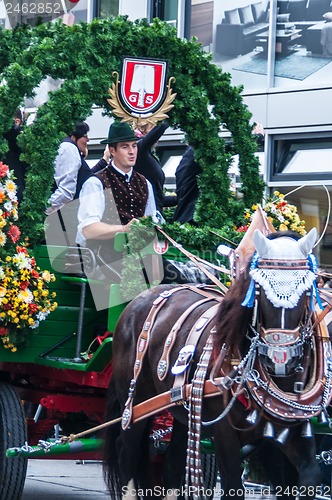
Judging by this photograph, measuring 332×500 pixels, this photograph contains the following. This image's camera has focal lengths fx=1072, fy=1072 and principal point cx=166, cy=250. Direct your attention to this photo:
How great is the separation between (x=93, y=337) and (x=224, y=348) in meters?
2.15

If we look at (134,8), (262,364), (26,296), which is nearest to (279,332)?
(262,364)

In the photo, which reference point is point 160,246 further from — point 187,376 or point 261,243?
point 261,243

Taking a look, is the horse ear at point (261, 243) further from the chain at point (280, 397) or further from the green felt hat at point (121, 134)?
the green felt hat at point (121, 134)

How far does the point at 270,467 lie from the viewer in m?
6.47

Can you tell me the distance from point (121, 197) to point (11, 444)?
1909mm

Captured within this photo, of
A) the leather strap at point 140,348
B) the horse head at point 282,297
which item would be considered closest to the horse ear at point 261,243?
the horse head at point 282,297

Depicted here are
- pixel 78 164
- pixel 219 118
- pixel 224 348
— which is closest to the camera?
pixel 224 348

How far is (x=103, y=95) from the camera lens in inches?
296

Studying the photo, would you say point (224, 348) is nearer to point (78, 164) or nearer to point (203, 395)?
point (203, 395)

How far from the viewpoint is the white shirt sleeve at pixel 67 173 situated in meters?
8.73

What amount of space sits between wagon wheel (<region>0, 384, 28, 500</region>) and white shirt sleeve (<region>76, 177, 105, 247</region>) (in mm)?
1340

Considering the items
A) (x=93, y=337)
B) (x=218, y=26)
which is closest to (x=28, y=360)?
(x=93, y=337)

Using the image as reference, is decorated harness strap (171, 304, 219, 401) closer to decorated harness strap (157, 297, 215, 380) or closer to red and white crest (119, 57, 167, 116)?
decorated harness strap (157, 297, 215, 380)

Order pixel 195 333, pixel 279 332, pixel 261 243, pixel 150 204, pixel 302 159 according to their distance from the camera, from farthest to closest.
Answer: pixel 302 159
pixel 150 204
pixel 195 333
pixel 261 243
pixel 279 332
